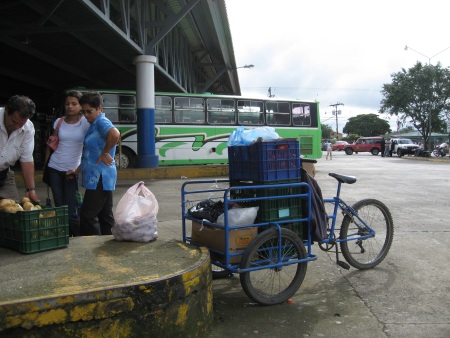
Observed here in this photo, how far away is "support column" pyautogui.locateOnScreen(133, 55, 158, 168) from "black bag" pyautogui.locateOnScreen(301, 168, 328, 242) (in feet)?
35.0

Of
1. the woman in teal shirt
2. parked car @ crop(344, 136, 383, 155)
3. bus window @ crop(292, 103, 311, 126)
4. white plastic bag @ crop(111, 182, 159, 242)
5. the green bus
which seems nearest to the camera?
white plastic bag @ crop(111, 182, 159, 242)

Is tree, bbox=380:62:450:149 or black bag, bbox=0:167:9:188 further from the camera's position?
tree, bbox=380:62:450:149

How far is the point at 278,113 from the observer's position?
17.5 m

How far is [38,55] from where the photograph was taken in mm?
16375

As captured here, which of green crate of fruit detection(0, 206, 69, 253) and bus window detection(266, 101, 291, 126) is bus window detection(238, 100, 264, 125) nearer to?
bus window detection(266, 101, 291, 126)

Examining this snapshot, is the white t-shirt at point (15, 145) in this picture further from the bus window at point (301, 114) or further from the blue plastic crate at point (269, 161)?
the bus window at point (301, 114)

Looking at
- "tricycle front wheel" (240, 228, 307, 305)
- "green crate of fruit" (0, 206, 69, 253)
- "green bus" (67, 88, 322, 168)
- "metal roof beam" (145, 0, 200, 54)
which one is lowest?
"tricycle front wheel" (240, 228, 307, 305)

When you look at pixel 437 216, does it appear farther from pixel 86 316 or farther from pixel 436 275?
pixel 86 316

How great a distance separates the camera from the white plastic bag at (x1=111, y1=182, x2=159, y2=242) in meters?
3.54

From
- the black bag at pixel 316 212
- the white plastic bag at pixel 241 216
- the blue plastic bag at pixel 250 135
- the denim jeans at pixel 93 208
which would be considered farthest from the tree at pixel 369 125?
the white plastic bag at pixel 241 216

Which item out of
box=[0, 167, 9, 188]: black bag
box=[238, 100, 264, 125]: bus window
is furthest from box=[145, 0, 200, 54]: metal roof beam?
box=[0, 167, 9, 188]: black bag

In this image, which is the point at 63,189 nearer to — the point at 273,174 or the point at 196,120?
the point at 273,174

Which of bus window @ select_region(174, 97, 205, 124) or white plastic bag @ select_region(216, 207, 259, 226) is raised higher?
bus window @ select_region(174, 97, 205, 124)

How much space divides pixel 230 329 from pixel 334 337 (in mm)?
736
